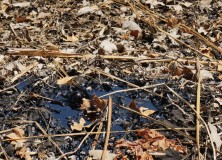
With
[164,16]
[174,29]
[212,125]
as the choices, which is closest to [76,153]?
[212,125]

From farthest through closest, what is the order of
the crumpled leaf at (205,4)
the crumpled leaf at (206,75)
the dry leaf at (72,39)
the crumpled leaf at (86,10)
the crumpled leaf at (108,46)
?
1. the crumpled leaf at (205,4)
2. the crumpled leaf at (86,10)
3. the dry leaf at (72,39)
4. the crumpled leaf at (108,46)
5. the crumpled leaf at (206,75)

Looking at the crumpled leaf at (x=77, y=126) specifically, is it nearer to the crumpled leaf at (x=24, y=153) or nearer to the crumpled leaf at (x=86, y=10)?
the crumpled leaf at (x=24, y=153)

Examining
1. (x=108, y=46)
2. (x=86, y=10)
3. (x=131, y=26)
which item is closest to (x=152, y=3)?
(x=131, y=26)

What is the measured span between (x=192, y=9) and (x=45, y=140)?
87.2 inches

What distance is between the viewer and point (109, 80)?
2.48m

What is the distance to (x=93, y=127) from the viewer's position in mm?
2084

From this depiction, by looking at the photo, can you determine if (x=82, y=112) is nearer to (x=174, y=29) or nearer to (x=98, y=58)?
(x=98, y=58)

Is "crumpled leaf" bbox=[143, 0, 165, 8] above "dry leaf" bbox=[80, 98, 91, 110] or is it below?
above

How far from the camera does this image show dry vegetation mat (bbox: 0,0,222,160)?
6.53ft

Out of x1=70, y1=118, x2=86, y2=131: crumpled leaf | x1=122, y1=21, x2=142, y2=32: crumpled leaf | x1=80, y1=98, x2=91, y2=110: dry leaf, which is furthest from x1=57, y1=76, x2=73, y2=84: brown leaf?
x1=122, y1=21, x2=142, y2=32: crumpled leaf

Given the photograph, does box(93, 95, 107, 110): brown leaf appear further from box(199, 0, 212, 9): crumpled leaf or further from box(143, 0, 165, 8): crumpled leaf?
box(199, 0, 212, 9): crumpled leaf

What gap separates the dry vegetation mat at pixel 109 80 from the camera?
1.99m

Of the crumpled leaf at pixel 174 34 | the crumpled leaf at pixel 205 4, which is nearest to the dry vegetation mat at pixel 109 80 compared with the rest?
the crumpled leaf at pixel 174 34

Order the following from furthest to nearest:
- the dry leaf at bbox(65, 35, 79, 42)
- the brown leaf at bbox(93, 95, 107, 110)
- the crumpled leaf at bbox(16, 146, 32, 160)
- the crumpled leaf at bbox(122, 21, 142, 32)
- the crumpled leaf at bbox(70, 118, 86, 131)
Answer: the crumpled leaf at bbox(122, 21, 142, 32), the dry leaf at bbox(65, 35, 79, 42), the brown leaf at bbox(93, 95, 107, 110), the crumpled leaf at bbox(70, 118, 86, 131), the crumpled leaf at bbox(16, 146, 32, 160)
